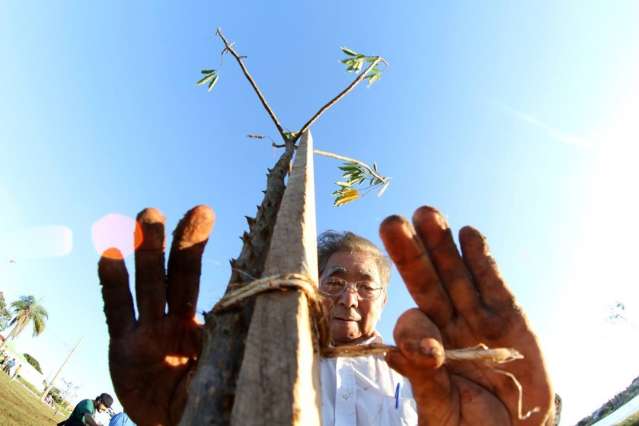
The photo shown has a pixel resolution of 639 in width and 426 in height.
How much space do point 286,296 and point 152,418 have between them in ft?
4.12

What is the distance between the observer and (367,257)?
3609 millimetres

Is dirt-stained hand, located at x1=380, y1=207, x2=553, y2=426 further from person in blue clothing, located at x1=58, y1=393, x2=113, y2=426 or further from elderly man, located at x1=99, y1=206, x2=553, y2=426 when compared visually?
Answer: person in blue clothing, located at x1=58, y1=393, x2=113, y2=426

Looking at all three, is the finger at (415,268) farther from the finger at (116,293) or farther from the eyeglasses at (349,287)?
the eyeglasses at (349,287)

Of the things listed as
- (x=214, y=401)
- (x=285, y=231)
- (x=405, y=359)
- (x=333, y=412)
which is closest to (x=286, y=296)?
(x=285, y=231)

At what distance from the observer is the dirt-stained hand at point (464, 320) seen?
69.9 inches

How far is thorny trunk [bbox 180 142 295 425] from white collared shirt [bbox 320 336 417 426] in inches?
45.3

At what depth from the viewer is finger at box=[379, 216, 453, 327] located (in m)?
1.82

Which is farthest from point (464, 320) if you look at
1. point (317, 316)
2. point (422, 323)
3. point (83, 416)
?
point (83, 416)

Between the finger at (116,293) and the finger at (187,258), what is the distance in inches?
7.3

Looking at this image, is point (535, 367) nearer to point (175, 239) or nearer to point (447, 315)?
point (447, 315)

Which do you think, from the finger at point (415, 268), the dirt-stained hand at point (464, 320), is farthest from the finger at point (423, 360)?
the finger at point (415, 268)

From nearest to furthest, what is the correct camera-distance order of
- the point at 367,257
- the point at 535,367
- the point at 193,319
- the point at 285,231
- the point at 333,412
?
the point at 285,231 → the point at 535,367 → the point at 193,319 → the point at 333,412 → the point at 367,257

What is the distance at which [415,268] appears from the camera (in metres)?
1.86

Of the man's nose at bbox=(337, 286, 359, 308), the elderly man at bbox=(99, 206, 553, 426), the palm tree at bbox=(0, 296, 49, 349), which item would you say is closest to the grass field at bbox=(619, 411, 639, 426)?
the man's nose at bbox=(337, 286, 359, 308)
